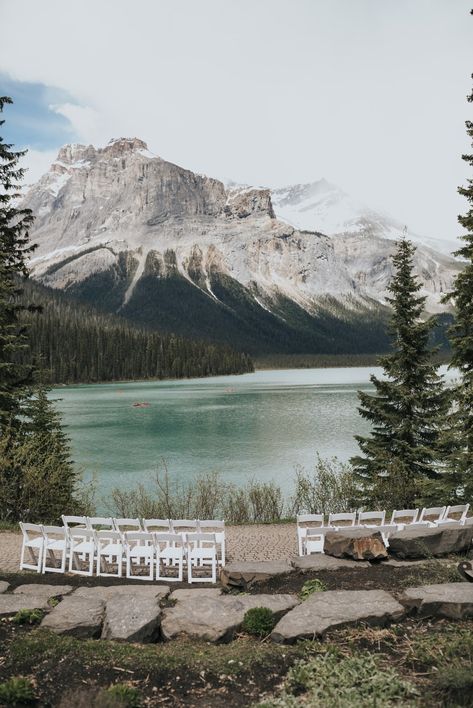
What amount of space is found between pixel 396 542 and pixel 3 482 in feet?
43.4

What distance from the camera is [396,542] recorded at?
11109mm

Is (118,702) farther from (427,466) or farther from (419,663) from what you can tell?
(427,466)

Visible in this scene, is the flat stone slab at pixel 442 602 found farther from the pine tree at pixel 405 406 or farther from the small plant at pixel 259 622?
the pine tree at pixel 405 406

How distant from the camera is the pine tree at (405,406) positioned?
21.5 metres

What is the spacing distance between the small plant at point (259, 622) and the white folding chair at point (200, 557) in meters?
3.93

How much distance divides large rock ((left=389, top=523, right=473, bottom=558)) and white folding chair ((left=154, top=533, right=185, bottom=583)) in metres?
4.27

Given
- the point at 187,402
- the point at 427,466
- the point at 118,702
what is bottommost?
the point at 187,402

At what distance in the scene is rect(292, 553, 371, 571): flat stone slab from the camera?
10.3 m

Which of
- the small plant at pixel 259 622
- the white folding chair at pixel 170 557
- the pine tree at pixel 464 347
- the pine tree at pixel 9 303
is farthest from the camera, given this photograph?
the pine tree at pixel 9 303

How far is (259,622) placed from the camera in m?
7.36

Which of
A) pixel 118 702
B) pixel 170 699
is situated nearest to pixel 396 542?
pixel 170 699

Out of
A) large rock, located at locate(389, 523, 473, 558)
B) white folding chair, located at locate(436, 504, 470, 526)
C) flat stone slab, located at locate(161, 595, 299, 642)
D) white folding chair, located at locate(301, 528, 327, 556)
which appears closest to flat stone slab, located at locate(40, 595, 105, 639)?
flat stone slab, located at locate(161, 595, 299, 642)

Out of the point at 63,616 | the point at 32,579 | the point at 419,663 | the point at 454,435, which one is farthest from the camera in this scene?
the point at 454,435

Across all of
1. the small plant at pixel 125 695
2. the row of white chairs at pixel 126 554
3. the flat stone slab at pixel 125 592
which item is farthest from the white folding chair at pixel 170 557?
the small plant at pixel 125 695
